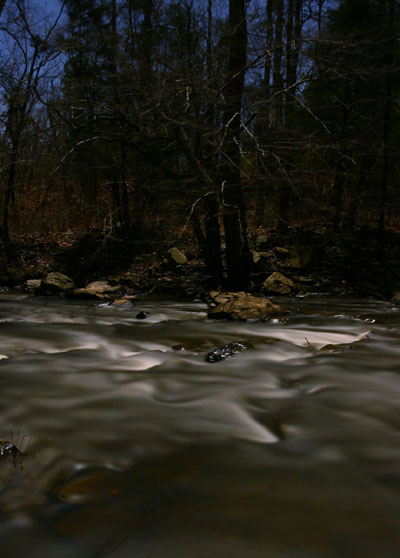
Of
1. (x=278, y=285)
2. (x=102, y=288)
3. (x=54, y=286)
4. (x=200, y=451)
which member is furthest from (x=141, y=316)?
(x=200, y=451)

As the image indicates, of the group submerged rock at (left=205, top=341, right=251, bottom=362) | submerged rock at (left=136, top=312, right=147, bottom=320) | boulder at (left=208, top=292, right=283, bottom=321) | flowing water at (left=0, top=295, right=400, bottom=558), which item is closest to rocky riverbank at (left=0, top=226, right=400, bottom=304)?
submerged rock at (left=136, top=312, right=147, bottom=320)

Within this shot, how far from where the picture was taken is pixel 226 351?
4695 mm

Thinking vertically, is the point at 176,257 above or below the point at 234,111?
below

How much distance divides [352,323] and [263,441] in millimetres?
4285

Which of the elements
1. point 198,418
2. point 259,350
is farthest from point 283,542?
point 259,350

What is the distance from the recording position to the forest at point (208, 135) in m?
8.18

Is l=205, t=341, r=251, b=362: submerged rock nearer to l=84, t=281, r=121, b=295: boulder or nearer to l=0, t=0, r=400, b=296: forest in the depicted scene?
l=0, t=0, r=400, b=296: forest

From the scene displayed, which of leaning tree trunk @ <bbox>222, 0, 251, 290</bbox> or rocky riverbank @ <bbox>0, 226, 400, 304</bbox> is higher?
leaning tree trunk @ <bbox>222, 0, 251, 290</bbox>

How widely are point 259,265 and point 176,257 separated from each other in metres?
2.19

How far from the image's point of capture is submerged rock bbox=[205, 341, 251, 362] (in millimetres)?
4492

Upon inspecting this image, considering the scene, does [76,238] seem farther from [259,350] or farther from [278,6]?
[259,350]

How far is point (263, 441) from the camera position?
2.64 meters

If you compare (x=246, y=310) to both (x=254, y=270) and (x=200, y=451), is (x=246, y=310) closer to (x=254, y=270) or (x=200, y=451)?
(x=254, y=270)

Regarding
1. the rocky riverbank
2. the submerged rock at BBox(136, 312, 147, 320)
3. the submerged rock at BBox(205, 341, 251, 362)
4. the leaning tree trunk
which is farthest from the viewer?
the rocky riverbank
